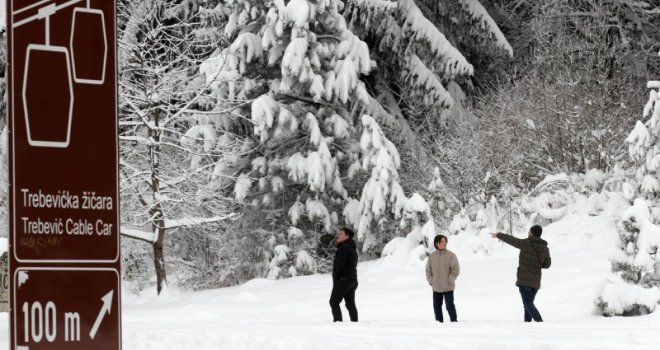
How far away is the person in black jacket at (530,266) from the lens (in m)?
16.2

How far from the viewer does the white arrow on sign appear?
197 inches

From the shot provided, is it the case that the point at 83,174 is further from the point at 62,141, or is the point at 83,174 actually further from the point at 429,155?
the point at 429,155

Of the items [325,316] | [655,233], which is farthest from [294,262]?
[655,233]

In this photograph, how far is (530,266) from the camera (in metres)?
16.3

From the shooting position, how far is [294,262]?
28.4m

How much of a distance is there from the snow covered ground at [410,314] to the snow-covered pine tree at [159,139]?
2.04m

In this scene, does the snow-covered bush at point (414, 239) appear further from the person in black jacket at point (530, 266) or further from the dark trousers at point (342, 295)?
the dark trousers at point (342, 295)

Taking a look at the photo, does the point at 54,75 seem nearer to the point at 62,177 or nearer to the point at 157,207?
the point at 62,177

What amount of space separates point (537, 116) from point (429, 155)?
12.2 feet

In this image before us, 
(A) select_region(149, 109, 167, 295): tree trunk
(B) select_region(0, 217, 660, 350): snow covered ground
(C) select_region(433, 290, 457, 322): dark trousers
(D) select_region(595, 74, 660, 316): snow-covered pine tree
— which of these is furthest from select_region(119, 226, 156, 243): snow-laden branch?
(D) select_region(595, 74, 660, 316): snow-covered pine tree

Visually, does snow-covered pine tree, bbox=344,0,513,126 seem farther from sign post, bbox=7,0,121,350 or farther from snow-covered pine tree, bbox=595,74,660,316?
sign post, bbox=7,0,121,350

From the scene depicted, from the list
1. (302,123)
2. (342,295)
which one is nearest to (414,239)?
(302,123)

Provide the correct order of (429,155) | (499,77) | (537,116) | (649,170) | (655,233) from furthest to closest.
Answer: (499,77)
(429,155)
(537,116)
(649,170)
(655,233)

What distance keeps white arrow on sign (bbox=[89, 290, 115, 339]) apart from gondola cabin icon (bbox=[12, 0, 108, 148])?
67 cm
